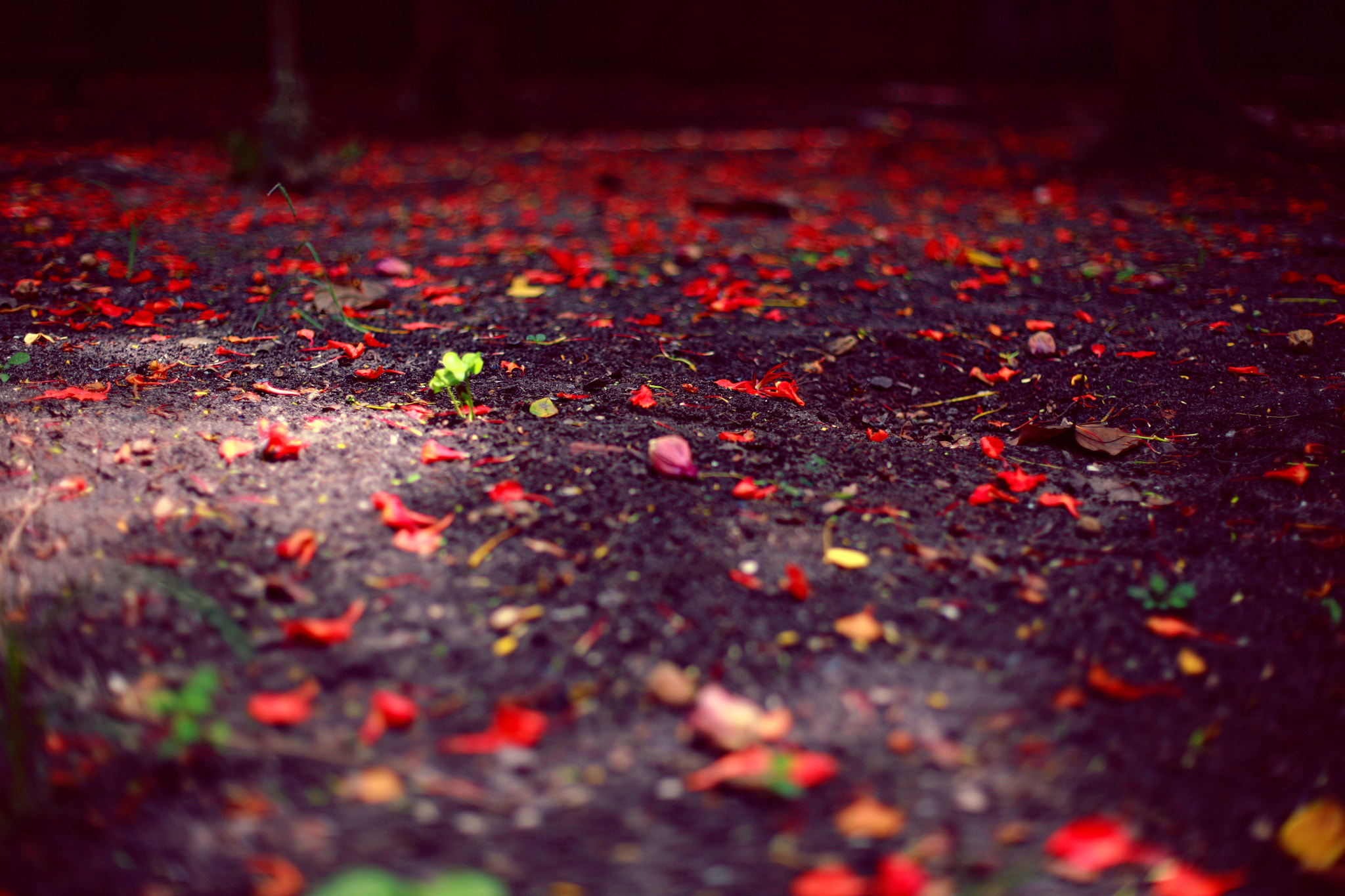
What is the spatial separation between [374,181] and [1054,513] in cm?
522

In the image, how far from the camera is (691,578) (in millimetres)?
1605

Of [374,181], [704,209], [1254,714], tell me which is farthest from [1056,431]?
[374,181]

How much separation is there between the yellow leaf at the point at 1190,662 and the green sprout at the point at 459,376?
1669 mm

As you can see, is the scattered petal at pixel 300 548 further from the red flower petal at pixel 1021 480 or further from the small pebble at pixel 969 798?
the red flower petal at pixel 1021 480

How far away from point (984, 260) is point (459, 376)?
2683mm

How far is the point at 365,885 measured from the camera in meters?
1.02

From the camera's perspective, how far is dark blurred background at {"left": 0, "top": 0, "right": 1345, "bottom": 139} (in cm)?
796

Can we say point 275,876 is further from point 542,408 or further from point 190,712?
point 542,408

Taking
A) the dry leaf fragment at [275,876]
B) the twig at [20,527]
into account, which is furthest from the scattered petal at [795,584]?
the twig at [20,527]

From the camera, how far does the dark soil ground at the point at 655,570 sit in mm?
1152

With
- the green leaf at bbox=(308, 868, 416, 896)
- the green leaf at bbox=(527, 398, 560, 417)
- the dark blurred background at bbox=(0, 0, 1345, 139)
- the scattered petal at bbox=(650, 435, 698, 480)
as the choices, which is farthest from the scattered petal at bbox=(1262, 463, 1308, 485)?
the dark blurred background at bbox=(0, 0, 1345, 139)

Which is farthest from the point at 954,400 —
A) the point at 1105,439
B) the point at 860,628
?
the point at 860,628

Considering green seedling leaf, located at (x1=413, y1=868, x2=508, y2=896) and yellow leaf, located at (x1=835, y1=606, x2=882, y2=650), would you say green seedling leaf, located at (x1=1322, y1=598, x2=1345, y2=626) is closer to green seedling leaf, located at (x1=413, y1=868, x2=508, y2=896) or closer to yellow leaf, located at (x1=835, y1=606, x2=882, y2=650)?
yellow leaf, located at (x1=835, y1=606, x2=882, y2=650)

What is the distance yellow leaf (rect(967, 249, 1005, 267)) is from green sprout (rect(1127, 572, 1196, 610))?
2.36m
